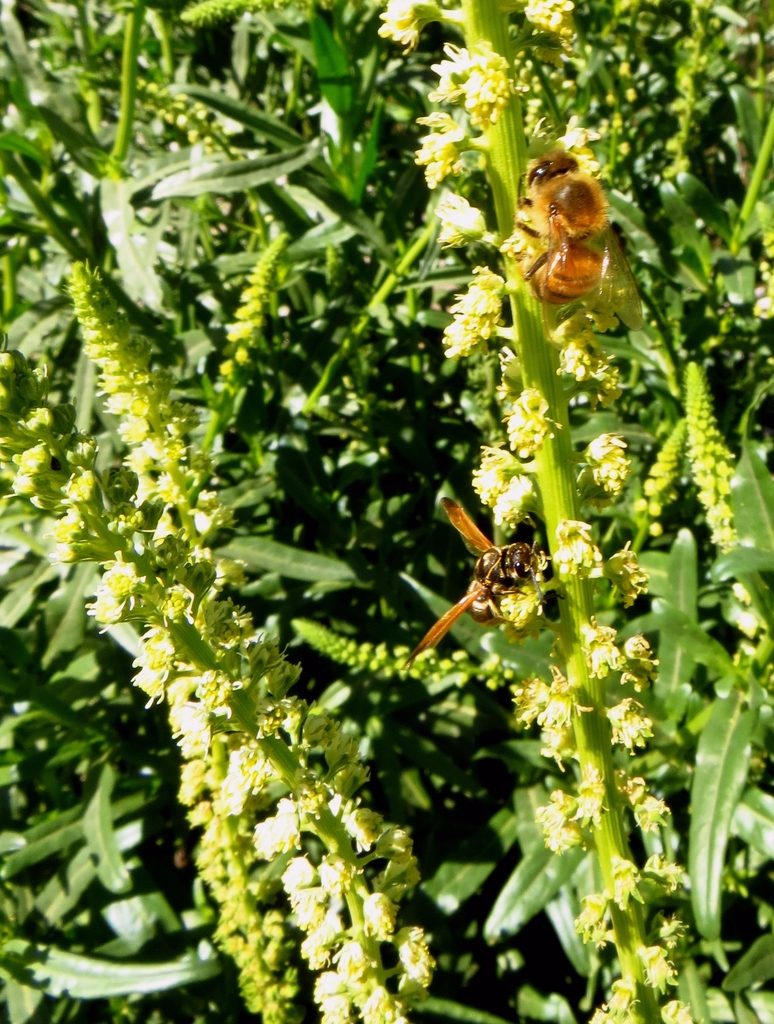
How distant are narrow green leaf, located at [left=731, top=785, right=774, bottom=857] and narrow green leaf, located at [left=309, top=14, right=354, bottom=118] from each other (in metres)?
2.66

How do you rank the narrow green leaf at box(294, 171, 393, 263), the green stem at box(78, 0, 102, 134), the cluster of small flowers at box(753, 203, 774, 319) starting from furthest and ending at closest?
the green stem at box(78, 0, 102, 134) < the narrow green leaf at box(294, 171, 393, 263) < the cluster of small flowers at box(753, 203, 774, 319)

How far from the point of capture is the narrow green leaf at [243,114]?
3.19 meters

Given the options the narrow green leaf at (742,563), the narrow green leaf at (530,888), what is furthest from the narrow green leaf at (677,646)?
the narrow green leaf at (530,888)

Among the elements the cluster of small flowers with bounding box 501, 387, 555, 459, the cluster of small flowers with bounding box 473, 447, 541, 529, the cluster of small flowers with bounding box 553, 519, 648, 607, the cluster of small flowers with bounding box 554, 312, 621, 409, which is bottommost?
the cluster of small flowers with bounding box 553, 519, 648, 607

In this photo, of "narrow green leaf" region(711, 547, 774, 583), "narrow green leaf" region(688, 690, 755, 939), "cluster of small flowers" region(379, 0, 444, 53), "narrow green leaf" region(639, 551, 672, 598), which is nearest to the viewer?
"cluster of small flowers" region(379, 0, 444, 53)

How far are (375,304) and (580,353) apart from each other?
2.03 m

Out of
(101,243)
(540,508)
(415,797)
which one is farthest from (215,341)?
(540,508)

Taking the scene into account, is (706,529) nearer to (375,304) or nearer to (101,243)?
(375,304)

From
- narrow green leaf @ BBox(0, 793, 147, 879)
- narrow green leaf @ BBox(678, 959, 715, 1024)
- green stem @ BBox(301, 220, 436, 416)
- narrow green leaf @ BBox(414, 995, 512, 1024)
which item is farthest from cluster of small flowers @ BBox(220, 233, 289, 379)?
narrow green leaf @ BBox(678, 959, 715, 1024)

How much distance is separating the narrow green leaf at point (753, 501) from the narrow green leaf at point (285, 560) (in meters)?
1.26

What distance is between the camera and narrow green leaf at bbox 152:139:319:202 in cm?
314

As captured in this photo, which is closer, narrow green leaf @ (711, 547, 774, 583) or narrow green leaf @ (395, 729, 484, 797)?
narrow green leaf @ (711, 547, 774, 583)

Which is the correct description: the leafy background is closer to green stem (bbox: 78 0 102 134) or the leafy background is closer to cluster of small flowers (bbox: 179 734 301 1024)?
green stem (bbox: 78 0 102 134)

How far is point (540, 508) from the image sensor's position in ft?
5.72
